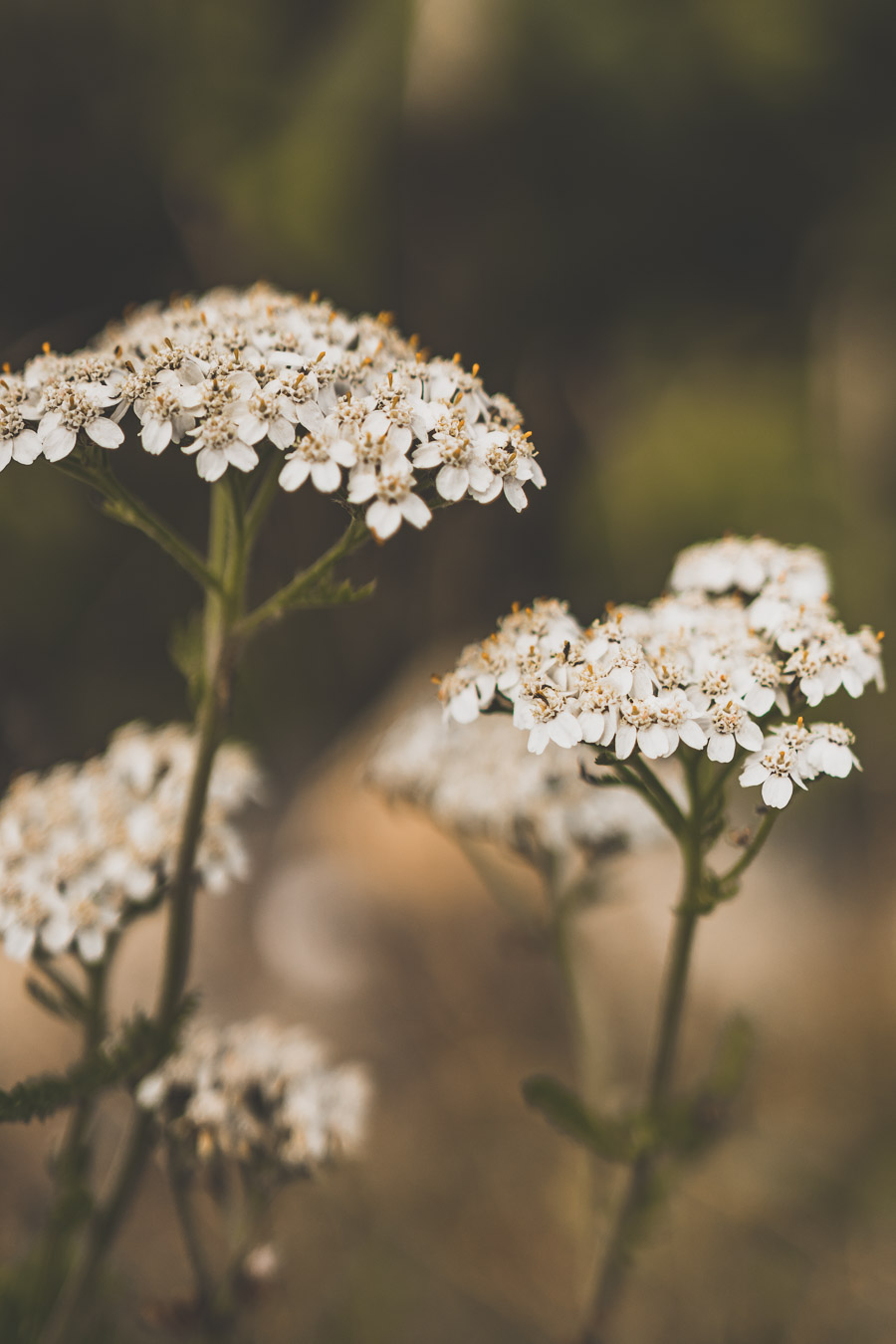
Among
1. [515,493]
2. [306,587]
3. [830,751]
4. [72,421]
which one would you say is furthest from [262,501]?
[830,751]

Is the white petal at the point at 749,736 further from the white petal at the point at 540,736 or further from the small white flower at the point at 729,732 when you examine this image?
the white petal at the point at 540,736

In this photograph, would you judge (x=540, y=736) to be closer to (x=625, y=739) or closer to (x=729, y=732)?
(x=625, y=739)

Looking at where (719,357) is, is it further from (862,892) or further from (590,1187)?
(590,1187)

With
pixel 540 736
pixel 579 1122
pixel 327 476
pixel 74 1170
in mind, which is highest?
pixel 327 476

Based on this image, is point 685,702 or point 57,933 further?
point 57,933

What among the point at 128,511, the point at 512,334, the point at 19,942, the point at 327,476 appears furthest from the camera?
Answer: the point at 512,334

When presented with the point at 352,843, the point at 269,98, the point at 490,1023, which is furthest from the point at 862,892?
the point at 269,98
